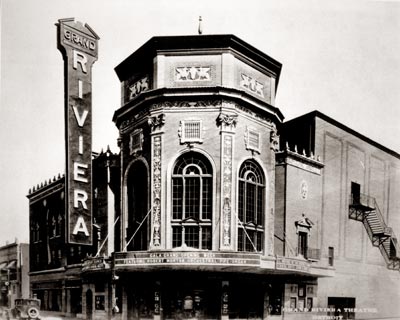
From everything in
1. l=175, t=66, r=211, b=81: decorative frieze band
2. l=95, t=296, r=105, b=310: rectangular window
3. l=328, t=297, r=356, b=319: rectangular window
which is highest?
l=175, t=66, r=211, b=81: decorative frieze band

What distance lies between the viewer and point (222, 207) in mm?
12164

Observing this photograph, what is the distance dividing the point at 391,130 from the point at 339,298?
5.00 meters

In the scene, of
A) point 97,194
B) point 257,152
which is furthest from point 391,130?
point 97,194

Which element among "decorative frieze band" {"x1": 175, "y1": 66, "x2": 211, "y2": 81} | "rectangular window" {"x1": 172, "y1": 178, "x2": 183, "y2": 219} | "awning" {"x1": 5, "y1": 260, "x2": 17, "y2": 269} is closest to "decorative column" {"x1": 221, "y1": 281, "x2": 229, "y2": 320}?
"rectangular window" {"x1": 172, "y1": 178, "x2": 183, "y2": 219}

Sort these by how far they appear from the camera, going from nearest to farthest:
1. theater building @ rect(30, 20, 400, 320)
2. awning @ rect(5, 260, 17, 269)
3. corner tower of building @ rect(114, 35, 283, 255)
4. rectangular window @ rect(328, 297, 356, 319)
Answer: awning @ rect(5, 260, 17, 269) → theater building @ rect(30, 20, 400, 320) → corner tower of building @ rect(114, 35, 283, 255) → rectangular window @ rect(328, 297, 356, 319)

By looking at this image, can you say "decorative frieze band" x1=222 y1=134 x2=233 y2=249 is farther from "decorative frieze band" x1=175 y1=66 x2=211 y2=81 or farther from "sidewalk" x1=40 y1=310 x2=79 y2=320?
"sidewalk" x1=40 y1=310 x2=79 y2=320

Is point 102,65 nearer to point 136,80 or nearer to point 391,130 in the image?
point 136,80

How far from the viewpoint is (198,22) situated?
9.84 metres

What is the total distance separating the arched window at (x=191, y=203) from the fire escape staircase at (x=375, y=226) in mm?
4345

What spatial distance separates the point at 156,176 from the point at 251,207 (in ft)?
9.13

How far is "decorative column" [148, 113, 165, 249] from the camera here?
39.5 feet

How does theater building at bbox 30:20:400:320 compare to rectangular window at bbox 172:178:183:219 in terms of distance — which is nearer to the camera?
theater building at bbox 30:20:400:320

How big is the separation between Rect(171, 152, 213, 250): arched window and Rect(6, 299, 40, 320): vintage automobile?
362 centimetres

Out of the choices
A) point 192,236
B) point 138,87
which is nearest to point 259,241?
point 192,236
